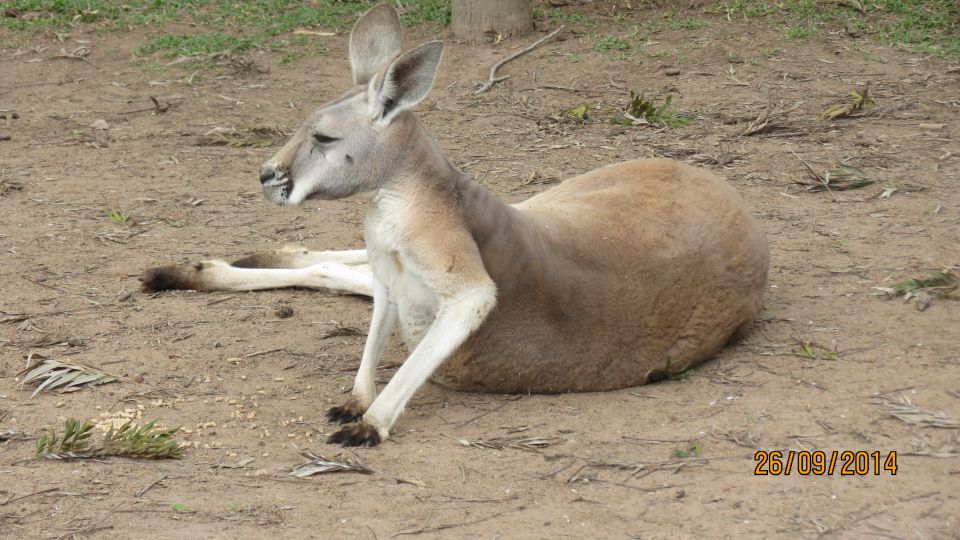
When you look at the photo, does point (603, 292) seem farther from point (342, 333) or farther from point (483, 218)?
point (342, 333)

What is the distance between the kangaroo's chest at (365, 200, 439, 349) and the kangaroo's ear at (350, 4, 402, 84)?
545 millimetres

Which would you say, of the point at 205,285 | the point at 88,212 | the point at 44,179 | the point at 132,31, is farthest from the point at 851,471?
the point at 132,31

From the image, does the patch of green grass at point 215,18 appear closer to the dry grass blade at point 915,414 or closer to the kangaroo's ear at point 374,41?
the kangaroo's ear at point 374,41

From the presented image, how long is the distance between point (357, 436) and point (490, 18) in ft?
18.1

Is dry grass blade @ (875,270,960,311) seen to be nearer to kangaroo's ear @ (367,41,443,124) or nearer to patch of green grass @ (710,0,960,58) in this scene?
kangaroo's ear @ (367,41,443,124)

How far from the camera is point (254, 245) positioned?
20.3 feet

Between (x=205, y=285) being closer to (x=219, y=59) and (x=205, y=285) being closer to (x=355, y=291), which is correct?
(x=355, y=291)

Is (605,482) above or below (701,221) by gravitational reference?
below

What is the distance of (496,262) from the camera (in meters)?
4.25

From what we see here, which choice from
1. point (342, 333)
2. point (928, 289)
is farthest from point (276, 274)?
point (928, 289)

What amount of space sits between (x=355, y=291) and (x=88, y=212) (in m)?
1.94

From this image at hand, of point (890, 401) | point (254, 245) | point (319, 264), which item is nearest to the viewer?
point (890, 401)

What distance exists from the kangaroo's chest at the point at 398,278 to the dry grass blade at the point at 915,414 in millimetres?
1659

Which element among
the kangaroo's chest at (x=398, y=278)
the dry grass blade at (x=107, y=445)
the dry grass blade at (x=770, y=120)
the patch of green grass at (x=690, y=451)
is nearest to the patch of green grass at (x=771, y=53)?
the dry grass blade at (x=770, y=120)
